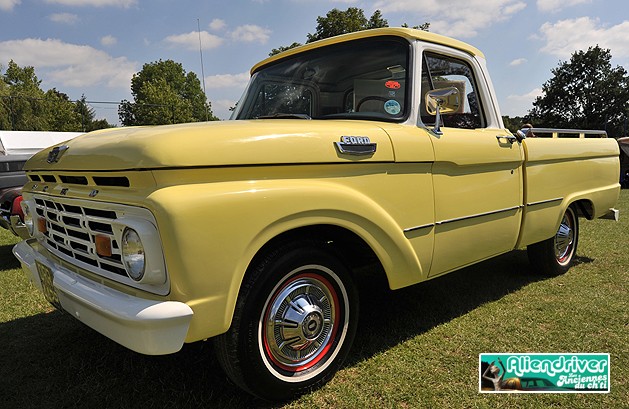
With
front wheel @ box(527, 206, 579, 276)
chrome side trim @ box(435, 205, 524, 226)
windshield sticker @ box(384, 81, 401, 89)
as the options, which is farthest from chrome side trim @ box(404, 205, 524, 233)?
front wheel @ box(527, 206, 579, 276)

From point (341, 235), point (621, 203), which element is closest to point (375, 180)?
point (341, 235)

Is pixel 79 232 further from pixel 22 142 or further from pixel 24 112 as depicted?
pixel 24 112

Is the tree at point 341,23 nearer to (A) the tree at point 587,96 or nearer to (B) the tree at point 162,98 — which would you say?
(B) the tree at point 162,98

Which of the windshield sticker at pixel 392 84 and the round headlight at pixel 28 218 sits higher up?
the windshield sticker at pixel 392 84

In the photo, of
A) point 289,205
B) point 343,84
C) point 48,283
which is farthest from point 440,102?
point 48,283

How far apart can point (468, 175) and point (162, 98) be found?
4099cm

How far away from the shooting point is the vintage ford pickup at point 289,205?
5.72 feet

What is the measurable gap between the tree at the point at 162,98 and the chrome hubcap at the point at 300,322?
34652 millimetres

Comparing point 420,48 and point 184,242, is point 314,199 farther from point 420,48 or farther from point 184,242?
point 420,48

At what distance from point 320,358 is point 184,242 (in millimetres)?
1113

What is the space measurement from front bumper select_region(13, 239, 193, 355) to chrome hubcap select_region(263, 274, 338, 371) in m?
0.52

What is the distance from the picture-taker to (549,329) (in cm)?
311

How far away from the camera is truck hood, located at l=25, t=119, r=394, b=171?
174 centimetres

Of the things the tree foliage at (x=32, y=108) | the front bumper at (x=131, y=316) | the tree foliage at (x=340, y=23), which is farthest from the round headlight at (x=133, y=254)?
the tree foliage at (x=32, y=108)
